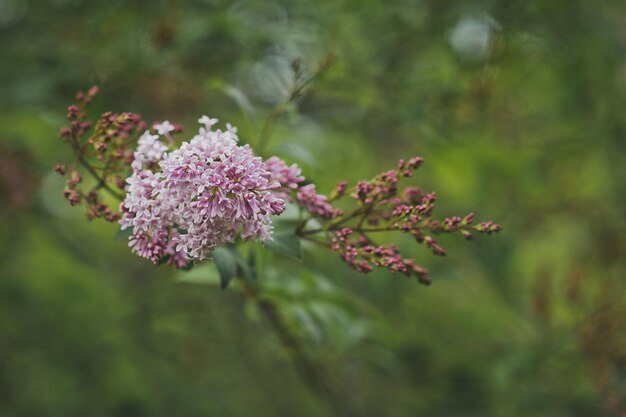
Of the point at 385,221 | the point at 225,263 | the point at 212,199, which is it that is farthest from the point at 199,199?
the point at 385,221

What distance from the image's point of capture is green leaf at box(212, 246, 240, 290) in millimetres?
2076

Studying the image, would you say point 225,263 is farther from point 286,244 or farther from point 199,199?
point 199,199

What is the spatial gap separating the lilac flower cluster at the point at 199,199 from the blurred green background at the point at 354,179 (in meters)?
0.99

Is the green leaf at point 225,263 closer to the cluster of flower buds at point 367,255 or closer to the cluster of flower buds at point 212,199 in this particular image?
the cluster of flower buds at point 212,199

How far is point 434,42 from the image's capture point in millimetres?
4582

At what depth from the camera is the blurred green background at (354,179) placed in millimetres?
4035

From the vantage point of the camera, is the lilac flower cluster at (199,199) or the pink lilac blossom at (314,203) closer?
the lilac flower cluster at (199,199)

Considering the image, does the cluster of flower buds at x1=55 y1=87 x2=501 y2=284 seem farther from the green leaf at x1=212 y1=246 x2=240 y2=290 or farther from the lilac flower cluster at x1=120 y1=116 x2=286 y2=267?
the green leaf at x1=212 y1=246 x2=240 y2=290

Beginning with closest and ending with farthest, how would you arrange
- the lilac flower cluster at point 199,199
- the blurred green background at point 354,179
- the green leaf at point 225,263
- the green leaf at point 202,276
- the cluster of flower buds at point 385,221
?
the lilac flower cluster at point 199,199 < the cluster of flower buds at point 385,221 < the green leaf at point 225,263 < the green leaf at point 202,276 < the blurred green background at point 354,179

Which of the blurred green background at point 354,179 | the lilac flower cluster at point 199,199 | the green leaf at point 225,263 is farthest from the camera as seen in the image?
the blurred green background at point 354,179

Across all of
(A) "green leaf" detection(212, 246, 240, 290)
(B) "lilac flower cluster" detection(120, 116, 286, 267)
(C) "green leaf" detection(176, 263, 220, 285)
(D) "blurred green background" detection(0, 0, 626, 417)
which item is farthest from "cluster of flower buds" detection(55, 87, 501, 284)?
(C) "green leaf" detection(176, 263, 220, 285)

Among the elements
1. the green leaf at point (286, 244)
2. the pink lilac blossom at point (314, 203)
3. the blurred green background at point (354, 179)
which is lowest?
the green leaf at point (286, 244)

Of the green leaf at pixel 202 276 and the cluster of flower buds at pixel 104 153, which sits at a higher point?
the green leaf at pixel 202 276

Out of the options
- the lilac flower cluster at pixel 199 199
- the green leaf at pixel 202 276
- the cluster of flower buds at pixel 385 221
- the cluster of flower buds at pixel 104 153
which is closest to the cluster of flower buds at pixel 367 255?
the cluster of flower buds at pixel 385 221
